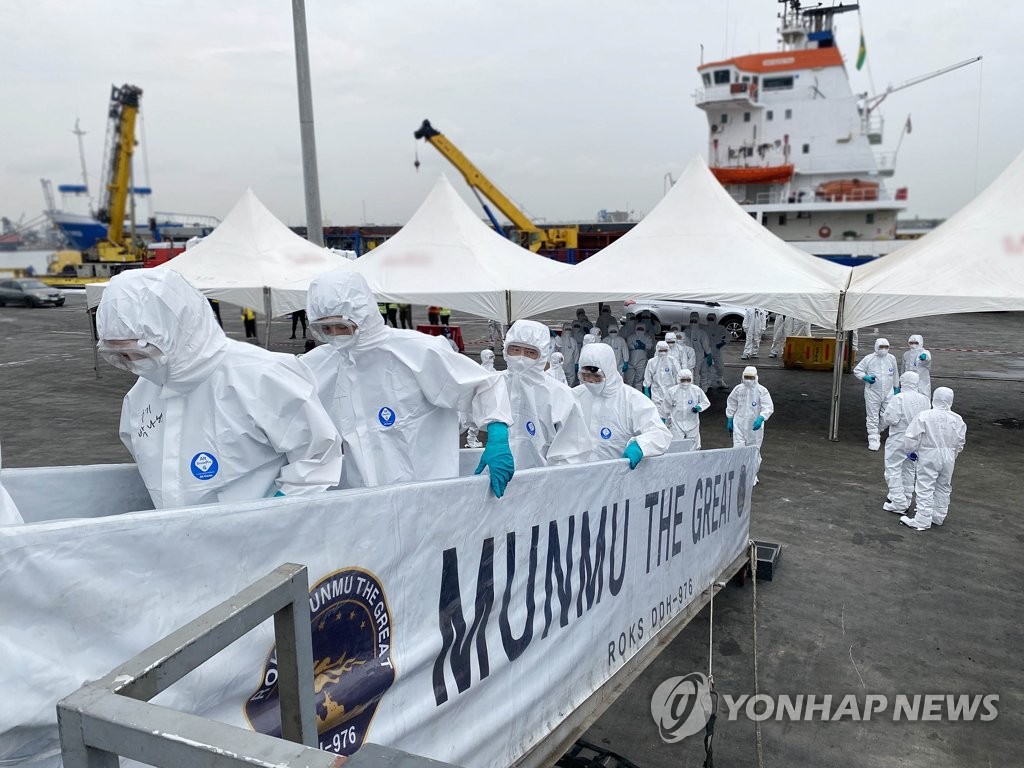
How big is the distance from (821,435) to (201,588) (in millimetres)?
10405

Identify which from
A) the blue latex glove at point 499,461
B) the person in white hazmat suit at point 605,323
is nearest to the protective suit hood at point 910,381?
the person in white hazmat suit at point 605,323

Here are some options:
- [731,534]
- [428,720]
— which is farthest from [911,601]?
[428,720]

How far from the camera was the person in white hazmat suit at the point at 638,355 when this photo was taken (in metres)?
13.5

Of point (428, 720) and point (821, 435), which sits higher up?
point (428, 720)

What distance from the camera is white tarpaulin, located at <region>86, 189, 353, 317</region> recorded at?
12.5 metres

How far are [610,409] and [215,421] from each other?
3184mm

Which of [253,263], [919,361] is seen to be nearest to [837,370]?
[919,361]

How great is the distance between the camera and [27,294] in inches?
1174

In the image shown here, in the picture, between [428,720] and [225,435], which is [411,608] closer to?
[428,720]

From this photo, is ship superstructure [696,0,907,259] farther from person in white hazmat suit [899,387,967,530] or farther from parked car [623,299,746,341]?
person in white hazmat suit [899,387,967,530]

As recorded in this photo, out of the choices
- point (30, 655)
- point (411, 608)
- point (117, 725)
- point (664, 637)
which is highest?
point (117, 725)

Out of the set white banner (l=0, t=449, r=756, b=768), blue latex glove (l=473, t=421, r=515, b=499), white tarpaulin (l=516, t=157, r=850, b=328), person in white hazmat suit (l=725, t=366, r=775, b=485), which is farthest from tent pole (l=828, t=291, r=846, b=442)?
blue latex glove (l=473, t=421, r=515, b=499)

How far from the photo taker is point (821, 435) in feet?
33.8

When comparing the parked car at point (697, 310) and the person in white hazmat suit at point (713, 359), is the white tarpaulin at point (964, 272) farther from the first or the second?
the parked car at point (697, 310)
